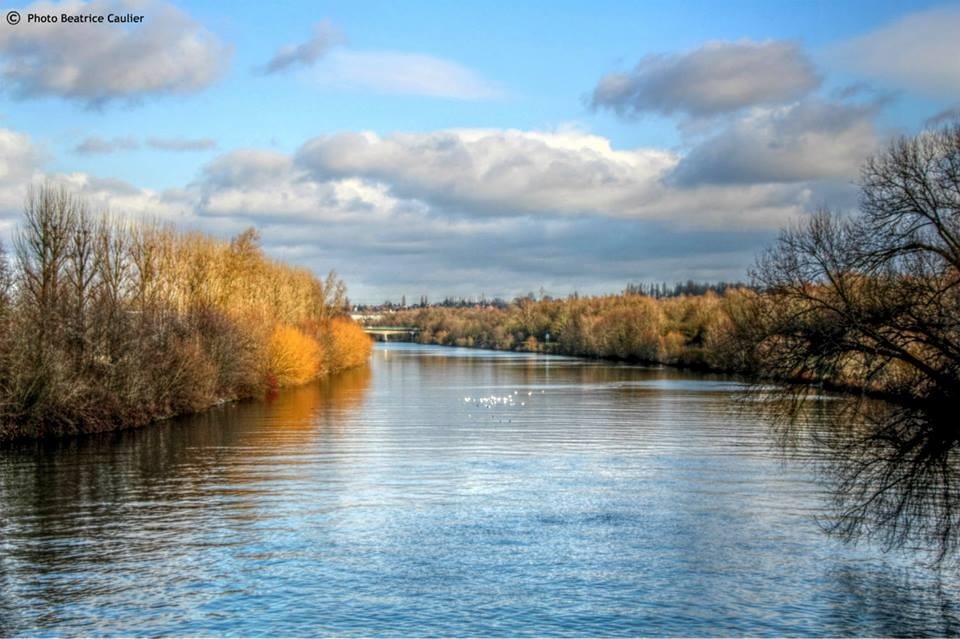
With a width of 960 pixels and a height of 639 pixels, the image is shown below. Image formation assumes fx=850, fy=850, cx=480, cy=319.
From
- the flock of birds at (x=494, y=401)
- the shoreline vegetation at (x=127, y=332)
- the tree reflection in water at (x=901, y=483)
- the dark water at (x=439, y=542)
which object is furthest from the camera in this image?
the flock of birds at (x=494, y=401)

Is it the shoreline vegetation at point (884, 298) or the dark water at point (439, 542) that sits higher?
the shoreline vegetation at point (884, 298)

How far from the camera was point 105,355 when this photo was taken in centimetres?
4344

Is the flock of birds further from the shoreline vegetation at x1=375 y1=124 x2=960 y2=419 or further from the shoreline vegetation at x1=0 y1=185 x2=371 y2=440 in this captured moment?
the shoreline vegetation at x1=375 y1=124 x2=960 y2=419

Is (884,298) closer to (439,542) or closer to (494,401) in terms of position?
(439,542)

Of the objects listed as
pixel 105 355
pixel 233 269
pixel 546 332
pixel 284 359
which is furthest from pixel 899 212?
pixel 546 332

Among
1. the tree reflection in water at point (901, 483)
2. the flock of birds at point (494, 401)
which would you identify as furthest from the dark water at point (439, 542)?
the flock of birds at point (494, 401)

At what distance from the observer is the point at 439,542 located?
70.2 feet

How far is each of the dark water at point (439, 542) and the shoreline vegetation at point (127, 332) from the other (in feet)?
9.46

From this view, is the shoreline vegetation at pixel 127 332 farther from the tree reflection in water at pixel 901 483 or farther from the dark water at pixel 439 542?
the tree reflection in water at pixel 901 483

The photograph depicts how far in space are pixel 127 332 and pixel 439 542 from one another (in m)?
30.4

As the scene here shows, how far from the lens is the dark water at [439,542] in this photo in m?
16.5

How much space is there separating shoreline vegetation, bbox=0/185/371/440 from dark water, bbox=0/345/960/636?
2885 millimetres

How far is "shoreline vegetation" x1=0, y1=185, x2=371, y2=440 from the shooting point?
37.9 metres

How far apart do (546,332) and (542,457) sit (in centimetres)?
14361
